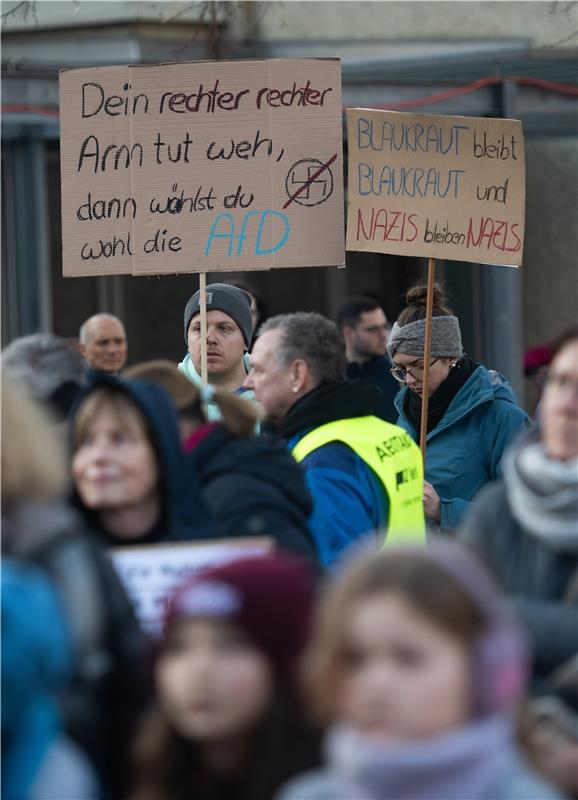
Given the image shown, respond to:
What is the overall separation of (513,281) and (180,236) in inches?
243

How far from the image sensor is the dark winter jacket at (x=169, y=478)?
355cm

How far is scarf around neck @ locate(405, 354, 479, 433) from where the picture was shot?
603 cm

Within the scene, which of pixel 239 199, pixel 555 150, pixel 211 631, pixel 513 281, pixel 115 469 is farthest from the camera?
pixel 555 150

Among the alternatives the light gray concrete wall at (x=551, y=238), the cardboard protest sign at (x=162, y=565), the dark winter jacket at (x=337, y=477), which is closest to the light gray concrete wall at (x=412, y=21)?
the light gray concrete wall at (x=551, y=238)

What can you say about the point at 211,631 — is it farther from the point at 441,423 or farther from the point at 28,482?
the point at 441,423

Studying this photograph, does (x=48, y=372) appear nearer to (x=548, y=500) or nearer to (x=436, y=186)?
(x=548, y=500)

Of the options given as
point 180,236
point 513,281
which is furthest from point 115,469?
point 513,281

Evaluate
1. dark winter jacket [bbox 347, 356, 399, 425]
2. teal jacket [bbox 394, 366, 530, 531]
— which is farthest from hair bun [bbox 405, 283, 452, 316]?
dark winter jacket [bbox 347, 356, 399, 425]

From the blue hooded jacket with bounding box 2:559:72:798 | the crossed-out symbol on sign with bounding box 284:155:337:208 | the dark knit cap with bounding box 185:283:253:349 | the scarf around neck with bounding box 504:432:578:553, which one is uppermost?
the crossed-out symbol on sign with bounding box 284:155:337:208

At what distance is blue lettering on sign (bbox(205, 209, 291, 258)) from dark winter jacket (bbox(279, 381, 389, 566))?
94 cm

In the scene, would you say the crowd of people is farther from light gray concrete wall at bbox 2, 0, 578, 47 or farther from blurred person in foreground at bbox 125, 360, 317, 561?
light gray concrete wall at bbox 2, 0, 578, 47

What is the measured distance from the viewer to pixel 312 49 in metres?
12.4

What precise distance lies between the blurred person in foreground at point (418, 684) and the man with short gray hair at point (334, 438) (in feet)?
6.65

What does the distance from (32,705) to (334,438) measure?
2206 millimetres
